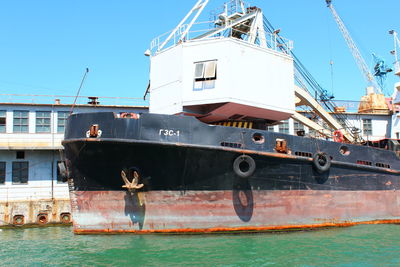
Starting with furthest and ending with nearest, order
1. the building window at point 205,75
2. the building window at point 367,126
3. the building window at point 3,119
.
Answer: the building window at point 367,126 → the building window at point 3,119 → the building window at point 205,75

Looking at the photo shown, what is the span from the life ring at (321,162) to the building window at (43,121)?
13635 mm

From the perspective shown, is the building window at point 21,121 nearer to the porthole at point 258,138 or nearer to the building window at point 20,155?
the building window at point 20,155

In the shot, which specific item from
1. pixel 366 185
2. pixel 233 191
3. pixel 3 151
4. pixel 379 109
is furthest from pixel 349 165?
pixel 3 151

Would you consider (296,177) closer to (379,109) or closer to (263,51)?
(263,51)

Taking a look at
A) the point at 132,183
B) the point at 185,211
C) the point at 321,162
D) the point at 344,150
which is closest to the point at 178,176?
the point at 185,211

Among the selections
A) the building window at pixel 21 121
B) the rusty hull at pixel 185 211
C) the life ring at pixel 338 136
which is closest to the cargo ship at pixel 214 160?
the rusty hull at pixel 185 211

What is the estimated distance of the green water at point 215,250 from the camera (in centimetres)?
873

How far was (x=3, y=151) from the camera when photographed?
18.7 metres

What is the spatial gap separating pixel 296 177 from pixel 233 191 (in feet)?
7.69

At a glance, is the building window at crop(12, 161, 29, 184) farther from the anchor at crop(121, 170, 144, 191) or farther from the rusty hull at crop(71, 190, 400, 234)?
the anchor at crop(121, 170, 144, 191)

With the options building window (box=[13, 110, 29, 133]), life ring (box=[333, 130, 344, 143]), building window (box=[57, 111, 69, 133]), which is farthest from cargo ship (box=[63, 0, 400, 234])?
building window (box=[13, 110, 29, 133])

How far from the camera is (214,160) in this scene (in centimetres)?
1140

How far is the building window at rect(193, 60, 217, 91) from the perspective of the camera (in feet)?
40.8

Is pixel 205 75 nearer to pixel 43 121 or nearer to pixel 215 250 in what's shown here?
pixel 215 250
